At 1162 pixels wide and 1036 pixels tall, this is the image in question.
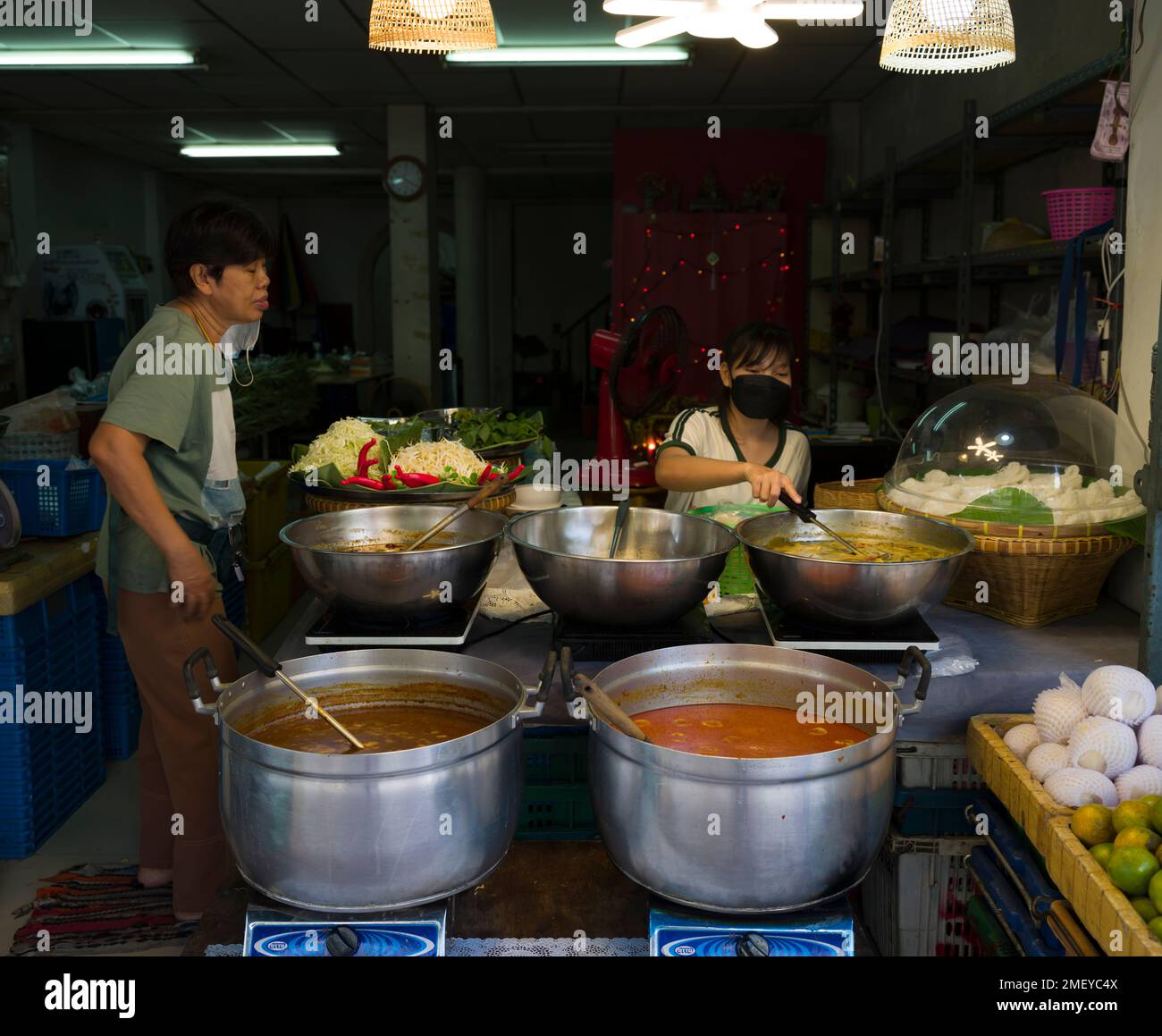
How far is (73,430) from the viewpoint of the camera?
3963 mm

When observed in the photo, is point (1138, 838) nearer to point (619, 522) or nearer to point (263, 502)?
point (619, 522)

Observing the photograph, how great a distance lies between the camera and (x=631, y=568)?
193 centimetres

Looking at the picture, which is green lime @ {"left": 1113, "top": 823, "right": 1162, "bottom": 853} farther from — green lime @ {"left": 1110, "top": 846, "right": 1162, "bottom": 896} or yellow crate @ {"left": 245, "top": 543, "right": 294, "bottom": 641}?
yellow crate @ {"left": 245, "top": 543, "right": 294, "bottom": 641}

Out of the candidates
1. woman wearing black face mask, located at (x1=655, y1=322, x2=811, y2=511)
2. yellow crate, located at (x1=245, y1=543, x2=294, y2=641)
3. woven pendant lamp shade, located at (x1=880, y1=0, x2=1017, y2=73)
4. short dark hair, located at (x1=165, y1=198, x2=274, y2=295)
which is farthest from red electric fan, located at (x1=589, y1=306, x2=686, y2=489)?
yellow crate, located at (x1=245, y1=543, x2=294, y2=641)

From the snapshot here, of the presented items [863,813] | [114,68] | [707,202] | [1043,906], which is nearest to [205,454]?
[863,813]

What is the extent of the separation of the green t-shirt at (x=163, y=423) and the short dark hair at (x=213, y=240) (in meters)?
0.13

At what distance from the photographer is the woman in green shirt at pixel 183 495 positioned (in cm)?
A: 248

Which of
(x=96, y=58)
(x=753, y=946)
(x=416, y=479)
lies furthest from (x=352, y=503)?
(x=96, y=58)

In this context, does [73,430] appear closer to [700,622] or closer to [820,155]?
[700,622]

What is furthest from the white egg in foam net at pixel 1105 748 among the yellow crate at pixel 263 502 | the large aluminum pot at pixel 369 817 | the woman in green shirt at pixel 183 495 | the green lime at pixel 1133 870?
the yellow crate at pixel 263 502

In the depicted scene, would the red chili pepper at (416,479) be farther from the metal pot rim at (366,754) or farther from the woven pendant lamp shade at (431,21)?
the metal pot rim at (366,754)

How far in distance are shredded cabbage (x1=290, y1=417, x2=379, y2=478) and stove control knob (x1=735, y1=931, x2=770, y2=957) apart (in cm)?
240

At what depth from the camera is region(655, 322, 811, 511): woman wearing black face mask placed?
3074 millimetres
